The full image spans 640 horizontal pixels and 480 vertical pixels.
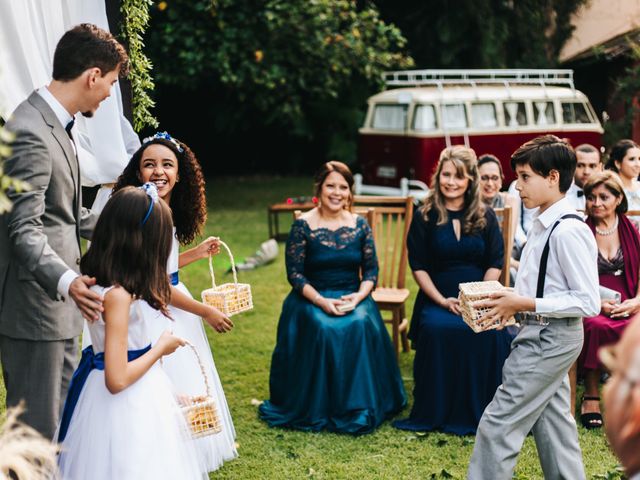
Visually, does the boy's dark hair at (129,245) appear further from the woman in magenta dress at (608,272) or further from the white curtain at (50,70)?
the woman in magenta dress at (608,272)

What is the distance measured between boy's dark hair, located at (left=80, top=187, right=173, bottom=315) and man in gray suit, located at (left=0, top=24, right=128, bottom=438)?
0.29 m

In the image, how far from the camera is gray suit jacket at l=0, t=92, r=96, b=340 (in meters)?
3.24

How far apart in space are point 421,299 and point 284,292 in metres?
3.43

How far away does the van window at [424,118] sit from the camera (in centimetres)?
1372

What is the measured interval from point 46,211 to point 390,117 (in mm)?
11557

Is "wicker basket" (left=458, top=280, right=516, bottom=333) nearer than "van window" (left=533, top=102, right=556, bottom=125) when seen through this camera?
Yes

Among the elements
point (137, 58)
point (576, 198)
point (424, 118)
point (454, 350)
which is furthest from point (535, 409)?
point (424, 118)

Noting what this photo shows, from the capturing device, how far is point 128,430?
10.1 ft

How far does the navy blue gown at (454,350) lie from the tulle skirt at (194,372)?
4.52ft

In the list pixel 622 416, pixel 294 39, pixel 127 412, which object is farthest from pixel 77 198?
pixel 294 39

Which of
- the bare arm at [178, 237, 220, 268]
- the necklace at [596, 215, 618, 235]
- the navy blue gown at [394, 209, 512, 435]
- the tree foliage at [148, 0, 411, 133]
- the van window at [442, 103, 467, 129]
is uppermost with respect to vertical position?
the tree foliage at [148, 0, 411, 133]

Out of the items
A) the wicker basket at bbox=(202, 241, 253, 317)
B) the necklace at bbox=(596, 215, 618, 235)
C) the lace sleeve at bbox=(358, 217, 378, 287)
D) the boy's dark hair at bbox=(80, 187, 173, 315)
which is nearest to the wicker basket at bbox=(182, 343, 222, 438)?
the boy's dark hair at bbox=(80, 187, 173, 315)

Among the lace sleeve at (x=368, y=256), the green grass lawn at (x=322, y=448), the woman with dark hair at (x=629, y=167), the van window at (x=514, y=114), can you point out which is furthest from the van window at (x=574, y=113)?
the lace sleeve at (x=368, y=256)

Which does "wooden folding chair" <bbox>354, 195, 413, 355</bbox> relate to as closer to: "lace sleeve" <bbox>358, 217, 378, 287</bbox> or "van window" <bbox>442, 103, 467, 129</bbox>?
"lace sleeve" <bbox>358, 217, 378, 287</bbox>
